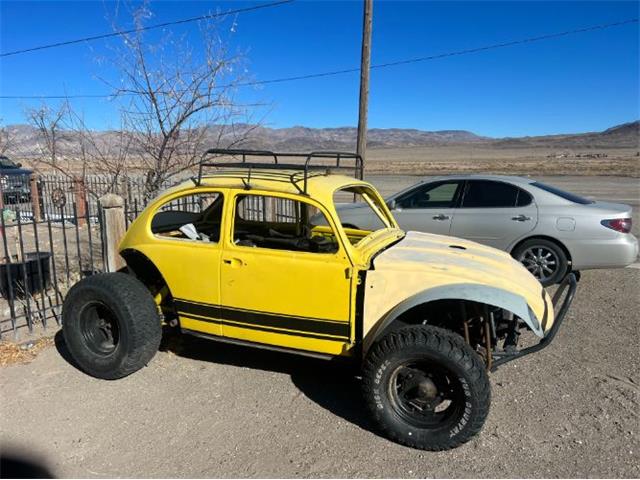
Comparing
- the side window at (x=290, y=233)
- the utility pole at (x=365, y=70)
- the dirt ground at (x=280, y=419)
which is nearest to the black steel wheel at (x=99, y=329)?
the dirt ground at (x=280, y=419)

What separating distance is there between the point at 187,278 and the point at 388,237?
1.72m

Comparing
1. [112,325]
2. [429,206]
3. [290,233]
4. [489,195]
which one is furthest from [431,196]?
[112,325]

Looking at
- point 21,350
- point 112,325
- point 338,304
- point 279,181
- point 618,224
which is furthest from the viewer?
point 618,224

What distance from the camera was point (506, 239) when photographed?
682 centimetres

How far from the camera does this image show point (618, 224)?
20.9 ft

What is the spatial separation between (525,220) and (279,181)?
430cm

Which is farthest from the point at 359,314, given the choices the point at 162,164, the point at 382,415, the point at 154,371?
the point at 162,164

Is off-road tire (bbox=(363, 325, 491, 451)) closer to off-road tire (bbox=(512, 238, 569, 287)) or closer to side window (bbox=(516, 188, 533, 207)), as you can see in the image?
off-road tire (bbox=(512, 238, 569, 287))

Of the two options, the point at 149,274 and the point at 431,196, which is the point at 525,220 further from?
the point at 149,274

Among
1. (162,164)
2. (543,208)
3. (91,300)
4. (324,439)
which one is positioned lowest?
(324,439)

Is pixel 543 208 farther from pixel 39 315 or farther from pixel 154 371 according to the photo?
pixel 39 315

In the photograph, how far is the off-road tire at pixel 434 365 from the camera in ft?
9.90

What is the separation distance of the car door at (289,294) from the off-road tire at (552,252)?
4.11 m

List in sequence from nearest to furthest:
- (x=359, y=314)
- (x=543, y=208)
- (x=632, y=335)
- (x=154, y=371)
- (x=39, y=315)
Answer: (x=359, y=314)
(x=154, y=371)
(x=632, y=335)
(x=39, y=315)
(x=543, y=208)
